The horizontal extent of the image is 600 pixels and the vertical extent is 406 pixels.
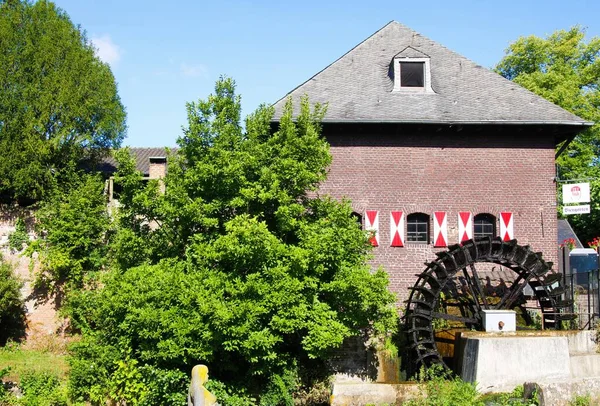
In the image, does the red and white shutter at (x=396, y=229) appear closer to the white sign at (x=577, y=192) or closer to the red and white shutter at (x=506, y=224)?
the red and white shutter at (x=506, y=224)

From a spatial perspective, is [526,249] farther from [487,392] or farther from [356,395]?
[356,395]

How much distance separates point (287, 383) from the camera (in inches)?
503

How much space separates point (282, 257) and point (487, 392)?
446 centimetres

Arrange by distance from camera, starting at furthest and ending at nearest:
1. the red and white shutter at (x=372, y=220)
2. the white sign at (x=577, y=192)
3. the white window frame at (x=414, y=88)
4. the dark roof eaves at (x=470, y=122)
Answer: the white window frame at (x=414, y=88)
the white sign at (x=577, y=192)
the red and white shutter at (x=372, y=220)
the dark roof eaves at (x=470, y=122)

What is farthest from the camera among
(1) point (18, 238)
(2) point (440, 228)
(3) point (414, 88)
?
(3) point (414, 88)

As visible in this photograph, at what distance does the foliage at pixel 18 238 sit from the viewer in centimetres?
1630

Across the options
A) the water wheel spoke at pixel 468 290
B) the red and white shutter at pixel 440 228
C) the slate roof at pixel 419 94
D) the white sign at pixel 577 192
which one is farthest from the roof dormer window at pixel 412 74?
the water wheel spoke at pixel 468 290

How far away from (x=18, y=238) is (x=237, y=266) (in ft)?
23.8

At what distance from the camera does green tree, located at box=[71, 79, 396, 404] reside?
11633 mm

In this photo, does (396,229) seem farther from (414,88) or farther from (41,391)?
(41,391)

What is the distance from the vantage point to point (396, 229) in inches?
619

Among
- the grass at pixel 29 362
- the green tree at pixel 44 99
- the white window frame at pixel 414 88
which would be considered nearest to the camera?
the grass at pixel 29 362

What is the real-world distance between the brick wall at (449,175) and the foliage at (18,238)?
24.2 ft

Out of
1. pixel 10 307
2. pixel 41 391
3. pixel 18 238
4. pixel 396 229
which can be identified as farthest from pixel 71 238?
pixel 396 229
